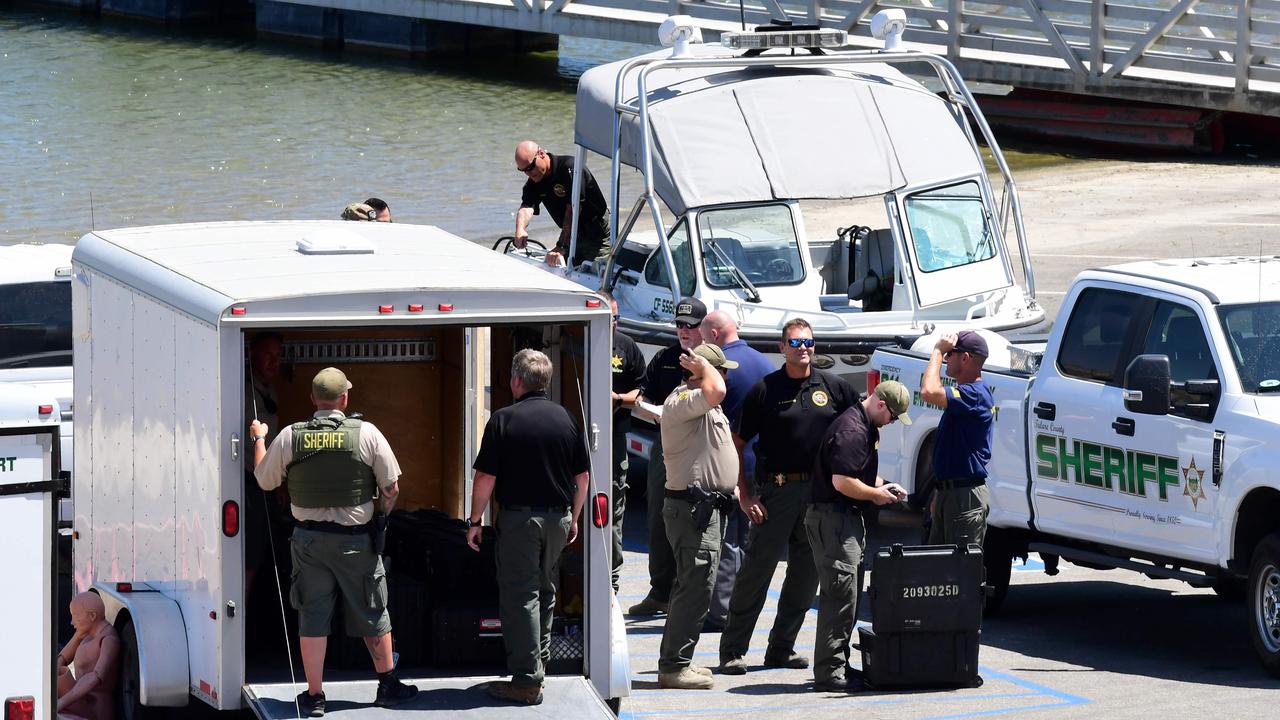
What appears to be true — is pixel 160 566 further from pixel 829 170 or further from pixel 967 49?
pixel 967 49

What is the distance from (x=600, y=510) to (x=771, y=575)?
67.2 inches

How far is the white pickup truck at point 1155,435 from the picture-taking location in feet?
31.6

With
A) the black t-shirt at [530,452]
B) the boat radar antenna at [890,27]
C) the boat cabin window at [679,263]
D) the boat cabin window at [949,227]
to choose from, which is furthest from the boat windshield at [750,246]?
the black t-shirt at [530,452]

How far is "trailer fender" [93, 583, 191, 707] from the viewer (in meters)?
8.16

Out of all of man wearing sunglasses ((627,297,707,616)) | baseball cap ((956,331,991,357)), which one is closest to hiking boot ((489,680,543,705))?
man wearing sunglasses ((627,297,707,616))

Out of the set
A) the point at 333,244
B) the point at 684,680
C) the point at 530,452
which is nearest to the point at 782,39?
the point at 684,680

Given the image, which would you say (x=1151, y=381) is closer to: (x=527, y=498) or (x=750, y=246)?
(x=527, y=498)

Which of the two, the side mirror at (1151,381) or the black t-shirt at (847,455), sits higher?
the side mirror at (1151,381)

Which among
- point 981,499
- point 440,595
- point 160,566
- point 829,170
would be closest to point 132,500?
point 160,566

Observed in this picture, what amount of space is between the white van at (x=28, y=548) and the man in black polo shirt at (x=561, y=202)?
8.52 meters

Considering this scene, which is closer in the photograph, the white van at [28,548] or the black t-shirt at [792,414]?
the white van at [28,548]

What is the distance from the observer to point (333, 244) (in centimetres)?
873

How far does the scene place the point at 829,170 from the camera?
14.1 m

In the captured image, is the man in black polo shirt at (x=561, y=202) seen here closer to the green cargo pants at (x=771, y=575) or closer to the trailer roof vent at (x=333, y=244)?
the green cargo pants at (x=771, y=575)
